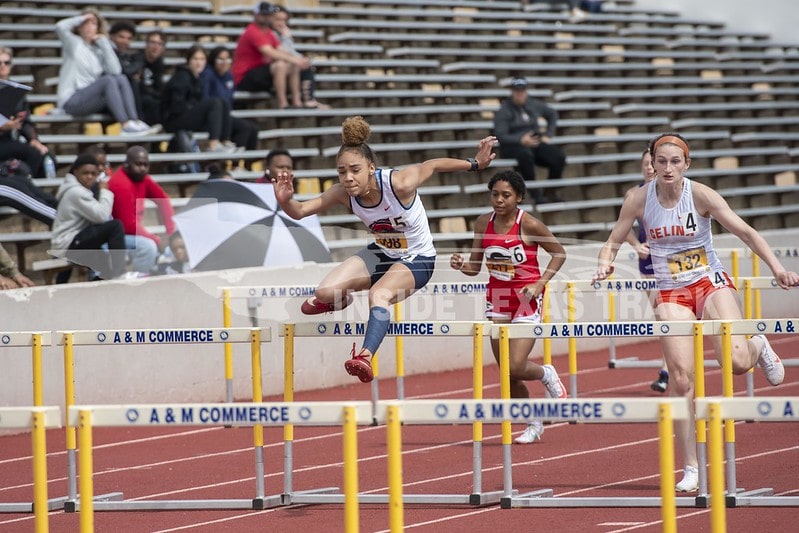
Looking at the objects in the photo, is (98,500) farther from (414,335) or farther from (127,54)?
(127,54)

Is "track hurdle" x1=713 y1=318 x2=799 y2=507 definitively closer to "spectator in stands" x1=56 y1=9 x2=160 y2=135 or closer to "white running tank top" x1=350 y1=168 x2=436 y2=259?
"white running tank top" x1=350 y1=168 x2=436 y2=259

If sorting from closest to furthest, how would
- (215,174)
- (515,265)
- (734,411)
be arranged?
(734,411)
(515,265)
(215,174)

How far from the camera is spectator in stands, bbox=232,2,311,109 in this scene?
15258mm

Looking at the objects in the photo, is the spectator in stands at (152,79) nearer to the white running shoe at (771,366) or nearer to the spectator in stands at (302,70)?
the spectator in stands at (302,70)

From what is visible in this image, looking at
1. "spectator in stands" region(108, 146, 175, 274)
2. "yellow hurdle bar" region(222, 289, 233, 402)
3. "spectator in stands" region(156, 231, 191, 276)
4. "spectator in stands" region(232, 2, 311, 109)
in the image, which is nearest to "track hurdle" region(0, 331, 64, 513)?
"yellow hurdle bar" region(222, 289, 233, 402)

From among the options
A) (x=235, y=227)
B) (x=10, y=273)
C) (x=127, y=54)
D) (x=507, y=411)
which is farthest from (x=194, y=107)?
(x=507, y=411)

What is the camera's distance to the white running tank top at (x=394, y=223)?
23.9 ft

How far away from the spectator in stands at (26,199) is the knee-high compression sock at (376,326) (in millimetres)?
4918

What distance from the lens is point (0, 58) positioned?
39.9 ft

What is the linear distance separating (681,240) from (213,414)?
10.6 feet

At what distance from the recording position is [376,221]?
7.41 metres

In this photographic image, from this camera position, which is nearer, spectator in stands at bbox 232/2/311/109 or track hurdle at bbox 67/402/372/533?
track hurdle at bbox 67/402/372/533

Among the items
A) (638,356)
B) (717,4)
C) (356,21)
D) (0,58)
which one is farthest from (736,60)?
(0,58)

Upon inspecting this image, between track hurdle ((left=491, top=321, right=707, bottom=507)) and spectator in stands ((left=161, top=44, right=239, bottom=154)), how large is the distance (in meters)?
7.55
